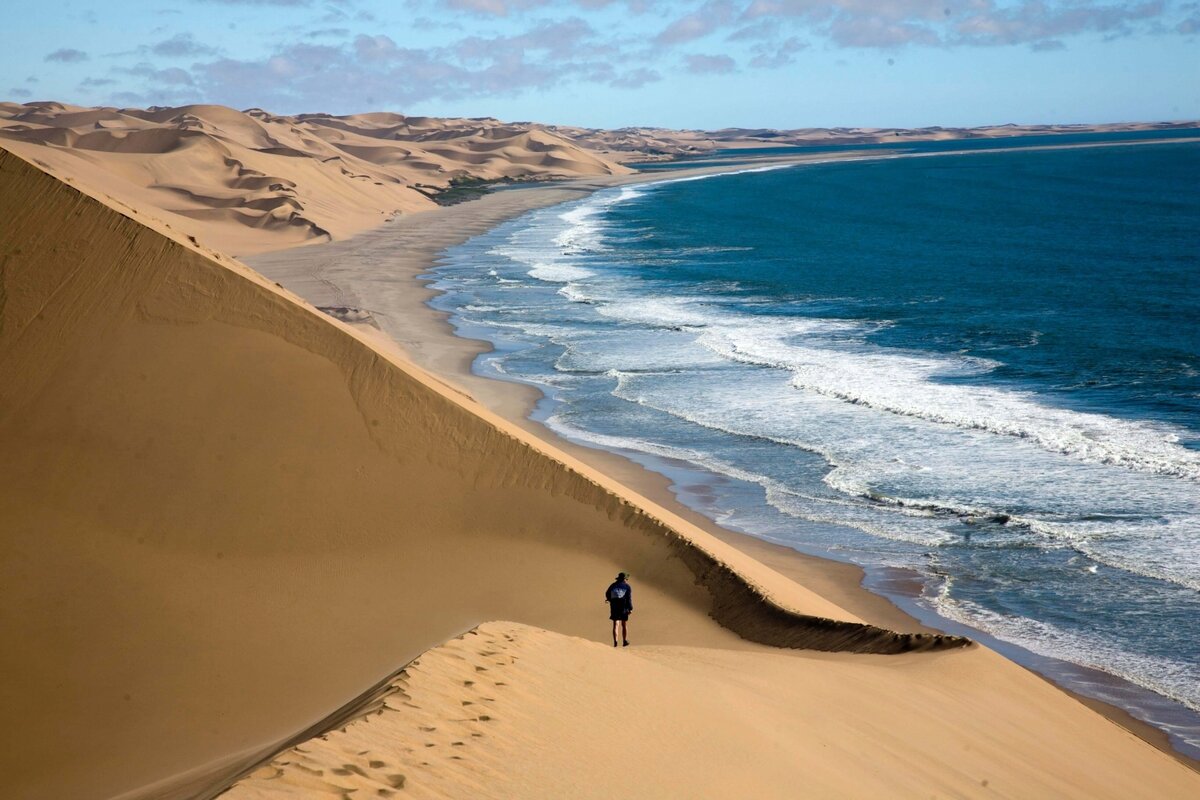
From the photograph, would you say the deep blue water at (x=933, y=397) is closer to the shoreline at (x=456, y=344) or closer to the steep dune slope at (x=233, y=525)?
the shoreline at (x=456, y=344)

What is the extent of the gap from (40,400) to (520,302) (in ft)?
101

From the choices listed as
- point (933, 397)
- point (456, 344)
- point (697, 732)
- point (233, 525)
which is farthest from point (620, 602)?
point (456, 344)

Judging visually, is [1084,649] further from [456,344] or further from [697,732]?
[456,344]

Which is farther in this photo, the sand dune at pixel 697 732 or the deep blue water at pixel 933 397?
the deep blue water at pixel 933 397

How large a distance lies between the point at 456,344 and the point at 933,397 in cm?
1466

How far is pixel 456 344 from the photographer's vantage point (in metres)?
34.6

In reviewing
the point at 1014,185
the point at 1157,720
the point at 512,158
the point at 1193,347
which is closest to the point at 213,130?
the point at 512,158

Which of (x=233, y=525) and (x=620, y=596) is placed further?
(x=233, y=525)

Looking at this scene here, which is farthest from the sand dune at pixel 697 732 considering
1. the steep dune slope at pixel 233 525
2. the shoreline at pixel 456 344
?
the shoreline at pixel 456 344

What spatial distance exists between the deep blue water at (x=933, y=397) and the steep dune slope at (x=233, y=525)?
3610 millimetres

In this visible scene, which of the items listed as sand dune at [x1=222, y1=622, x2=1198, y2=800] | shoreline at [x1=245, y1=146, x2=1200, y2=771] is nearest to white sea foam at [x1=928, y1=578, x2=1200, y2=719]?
shoreline at [x1=245, y1=146, x2=1200, y2=771]

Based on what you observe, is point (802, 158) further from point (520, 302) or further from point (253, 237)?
point (520, 302)

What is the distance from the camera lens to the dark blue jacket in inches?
471

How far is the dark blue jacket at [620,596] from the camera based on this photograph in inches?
471
